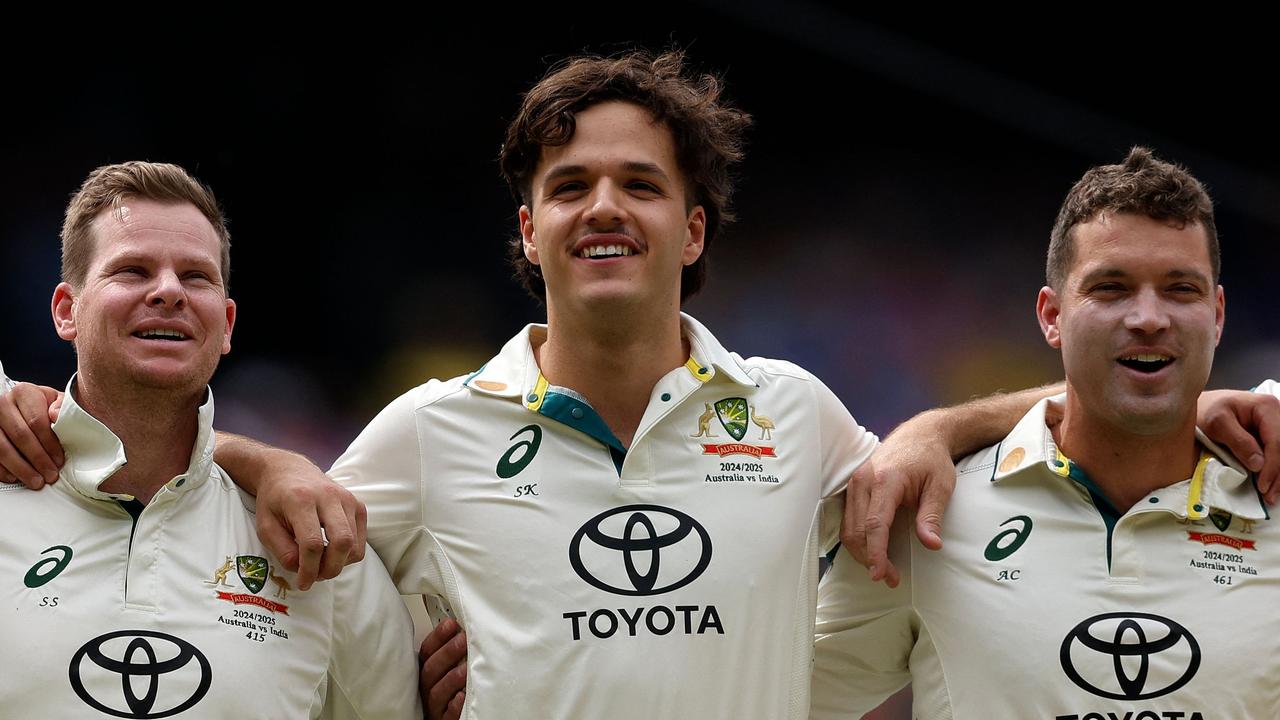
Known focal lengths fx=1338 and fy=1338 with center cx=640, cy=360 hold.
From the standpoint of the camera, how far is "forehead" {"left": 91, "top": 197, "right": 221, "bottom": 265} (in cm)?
335

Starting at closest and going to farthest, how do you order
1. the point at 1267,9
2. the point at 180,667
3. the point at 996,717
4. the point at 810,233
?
the point at 180,667
the point at 996,717
the point at 1267,9
the point at 810,233

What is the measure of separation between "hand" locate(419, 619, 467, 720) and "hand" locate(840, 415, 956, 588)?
101 cm

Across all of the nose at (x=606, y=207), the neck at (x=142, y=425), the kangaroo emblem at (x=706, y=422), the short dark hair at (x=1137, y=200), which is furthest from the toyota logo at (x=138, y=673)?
the short dark hair at (x=1137, y=200)

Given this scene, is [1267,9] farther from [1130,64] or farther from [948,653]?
[948,653]

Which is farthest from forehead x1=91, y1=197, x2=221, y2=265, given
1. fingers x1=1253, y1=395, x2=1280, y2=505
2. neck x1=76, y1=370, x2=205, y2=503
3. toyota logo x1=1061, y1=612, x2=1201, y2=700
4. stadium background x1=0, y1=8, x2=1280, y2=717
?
stadium background x1=0, y1=8, x2=1280, y2=717

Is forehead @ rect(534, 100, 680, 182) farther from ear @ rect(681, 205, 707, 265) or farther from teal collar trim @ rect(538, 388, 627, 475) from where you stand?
teal collar trim @ rect(538, 388, 627, 475)

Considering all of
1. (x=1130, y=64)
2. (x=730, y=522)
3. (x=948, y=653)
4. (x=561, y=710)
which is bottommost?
(x=561, y=710)

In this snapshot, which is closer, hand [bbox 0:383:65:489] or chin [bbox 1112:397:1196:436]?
hand [bbox 0:383:65:489]

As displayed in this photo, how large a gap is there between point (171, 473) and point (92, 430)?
0.23 meters

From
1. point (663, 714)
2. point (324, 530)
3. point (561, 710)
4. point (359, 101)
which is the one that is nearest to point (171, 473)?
point (324, 530)

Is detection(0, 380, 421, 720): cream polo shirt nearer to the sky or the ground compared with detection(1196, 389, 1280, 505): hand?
nearer to the ground

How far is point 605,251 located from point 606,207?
0.37 ft

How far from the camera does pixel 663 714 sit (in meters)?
3.16

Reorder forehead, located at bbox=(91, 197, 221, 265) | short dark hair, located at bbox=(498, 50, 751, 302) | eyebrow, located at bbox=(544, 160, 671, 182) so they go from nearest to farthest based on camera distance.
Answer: forehead, located at bbox=(91, 197, 221, 265), eyebrow, located at bbox=(544, 160, 671, 182), short dark hair, located at bbox=(498, 50, 751, 302)
